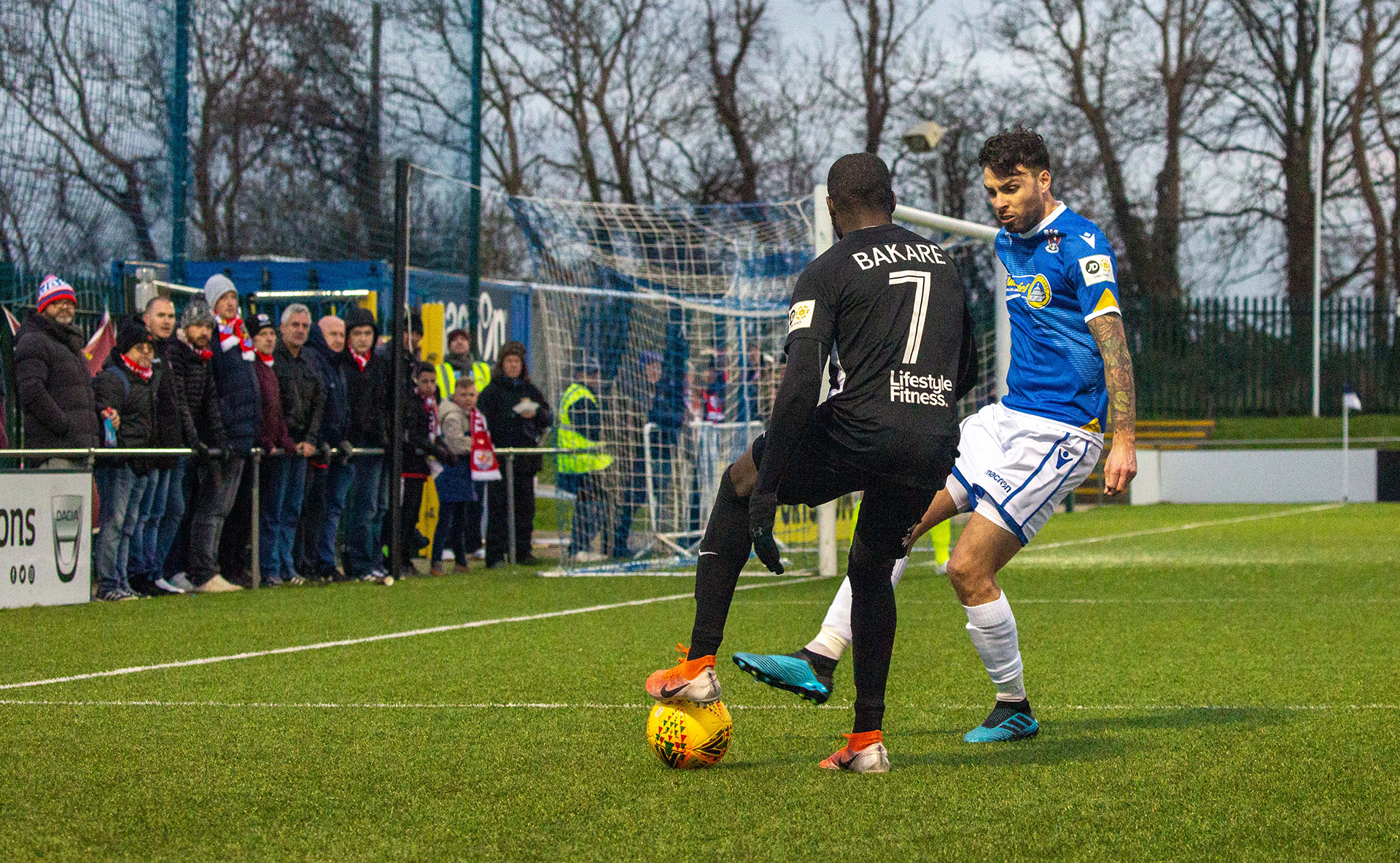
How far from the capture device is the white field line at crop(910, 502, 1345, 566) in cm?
1509

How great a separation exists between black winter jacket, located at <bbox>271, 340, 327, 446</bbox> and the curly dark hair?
276 inches

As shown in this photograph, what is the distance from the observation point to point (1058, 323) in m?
5.27

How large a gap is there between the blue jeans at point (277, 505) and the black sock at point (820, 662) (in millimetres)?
6665

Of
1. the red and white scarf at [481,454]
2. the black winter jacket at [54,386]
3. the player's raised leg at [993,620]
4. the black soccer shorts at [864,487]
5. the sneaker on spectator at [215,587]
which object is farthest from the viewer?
the red and white scarf at [481,454]

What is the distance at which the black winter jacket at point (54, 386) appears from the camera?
31.5ft

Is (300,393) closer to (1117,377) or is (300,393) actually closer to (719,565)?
(719,565)

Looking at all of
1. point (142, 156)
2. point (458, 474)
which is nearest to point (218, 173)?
point (142, 156)

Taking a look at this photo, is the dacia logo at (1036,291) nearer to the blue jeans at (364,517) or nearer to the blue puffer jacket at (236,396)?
the blue puffer jacket at (236,396)

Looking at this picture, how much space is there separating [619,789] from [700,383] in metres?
8.62

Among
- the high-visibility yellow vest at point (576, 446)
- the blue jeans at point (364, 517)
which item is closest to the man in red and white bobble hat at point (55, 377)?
the blue jeans at point (364, 517)

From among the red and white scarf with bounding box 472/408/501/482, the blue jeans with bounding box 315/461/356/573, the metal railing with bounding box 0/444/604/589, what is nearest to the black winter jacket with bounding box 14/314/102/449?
the metal railing with bounding box 0/444/604/589

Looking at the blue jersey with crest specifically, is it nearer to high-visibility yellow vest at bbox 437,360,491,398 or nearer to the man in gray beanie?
the man in gray beanie

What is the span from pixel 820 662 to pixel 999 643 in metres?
0.61

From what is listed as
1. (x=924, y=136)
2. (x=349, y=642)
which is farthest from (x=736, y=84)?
(x=349, y=642)
